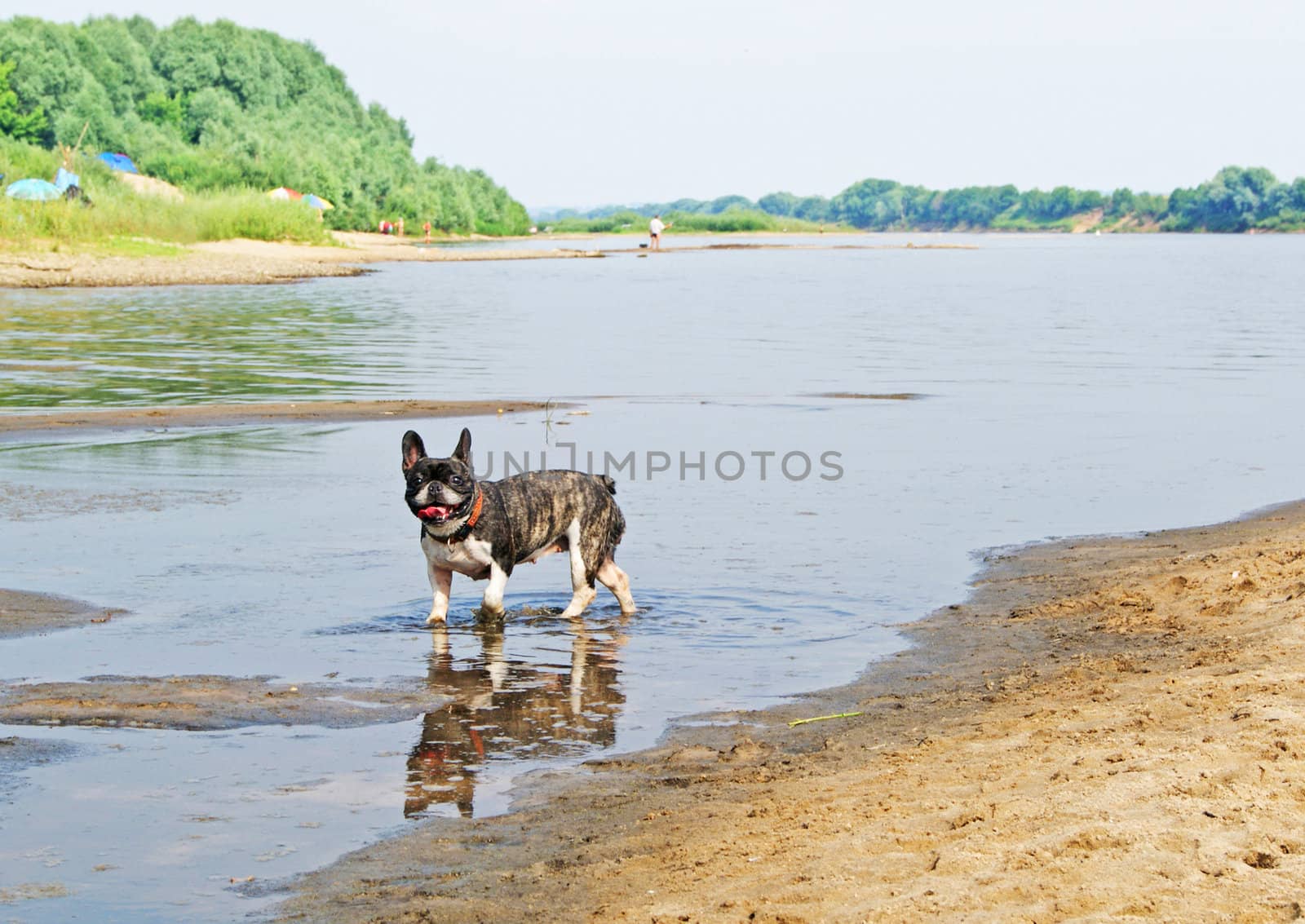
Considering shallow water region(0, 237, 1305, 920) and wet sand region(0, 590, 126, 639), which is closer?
shallow water region(0, 237, 1305, 920)

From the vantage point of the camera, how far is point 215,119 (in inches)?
5423

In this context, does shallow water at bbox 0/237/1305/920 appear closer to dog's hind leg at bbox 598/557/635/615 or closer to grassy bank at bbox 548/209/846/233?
dog's hind leg at bbox 598/557/635/615

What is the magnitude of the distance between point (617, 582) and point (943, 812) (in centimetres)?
516

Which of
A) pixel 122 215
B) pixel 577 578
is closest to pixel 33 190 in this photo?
pixel 122 215

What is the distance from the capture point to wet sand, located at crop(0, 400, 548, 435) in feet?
63.7

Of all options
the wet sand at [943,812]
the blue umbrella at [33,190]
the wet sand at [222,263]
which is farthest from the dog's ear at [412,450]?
the blue umbrella at [33,190]

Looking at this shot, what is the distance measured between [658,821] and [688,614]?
14.7 feet

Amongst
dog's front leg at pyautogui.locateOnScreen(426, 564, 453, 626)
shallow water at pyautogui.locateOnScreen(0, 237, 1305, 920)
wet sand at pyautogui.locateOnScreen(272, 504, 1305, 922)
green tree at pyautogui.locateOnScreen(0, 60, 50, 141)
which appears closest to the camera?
wet sand at pyautogui.locateOnScreen(272, 504, 1305, 922)

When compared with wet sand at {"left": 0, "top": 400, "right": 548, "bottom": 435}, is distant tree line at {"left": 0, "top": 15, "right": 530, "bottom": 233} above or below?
above

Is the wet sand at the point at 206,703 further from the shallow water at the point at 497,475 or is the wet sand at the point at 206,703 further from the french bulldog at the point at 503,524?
the french bulldog at the point at 503,524

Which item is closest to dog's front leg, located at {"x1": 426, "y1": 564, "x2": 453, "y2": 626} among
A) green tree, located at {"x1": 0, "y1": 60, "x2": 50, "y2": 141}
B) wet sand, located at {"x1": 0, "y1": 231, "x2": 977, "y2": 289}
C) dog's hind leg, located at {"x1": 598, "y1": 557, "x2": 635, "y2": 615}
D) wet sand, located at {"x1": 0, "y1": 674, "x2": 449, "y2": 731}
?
dog's hind leg, located at {"x1": 598, "y1": 557, "x2": 635, "y2": 615}

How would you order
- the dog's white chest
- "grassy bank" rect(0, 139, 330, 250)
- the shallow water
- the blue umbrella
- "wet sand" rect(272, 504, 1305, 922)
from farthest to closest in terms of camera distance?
the blue umbrella
"grassy bank" rect(0, 139, 330, 250)
the dog's white chest
the shallow water
"wet sand" rect(272, 504, 1305, 922)

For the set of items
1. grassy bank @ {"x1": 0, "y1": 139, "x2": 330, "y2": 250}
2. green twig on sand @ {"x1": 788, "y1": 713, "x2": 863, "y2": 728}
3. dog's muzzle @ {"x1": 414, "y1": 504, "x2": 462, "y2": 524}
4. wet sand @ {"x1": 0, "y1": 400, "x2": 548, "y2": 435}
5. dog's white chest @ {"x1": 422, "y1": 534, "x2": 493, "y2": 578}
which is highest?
grassy bank @ {"x1": 0, "y1": 139, "x2": 330, "y2": 250}

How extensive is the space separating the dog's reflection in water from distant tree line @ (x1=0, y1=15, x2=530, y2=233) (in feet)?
281
